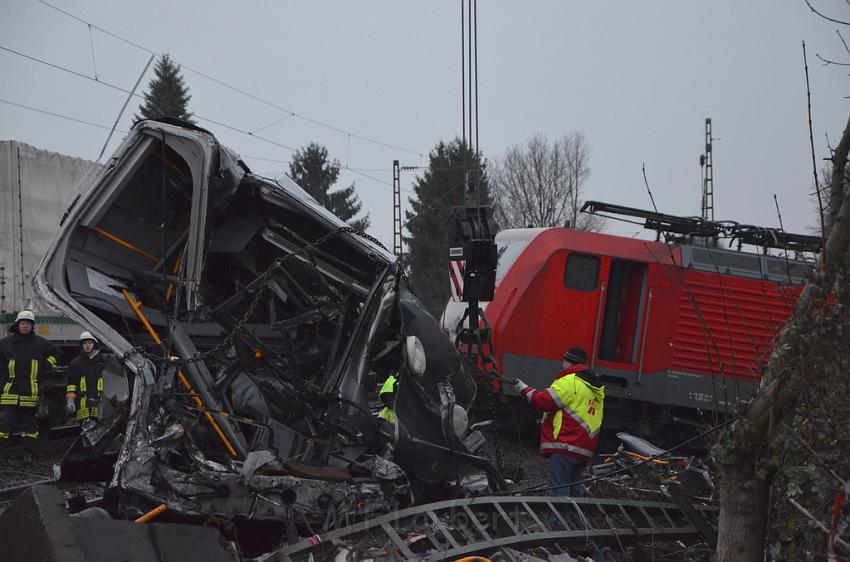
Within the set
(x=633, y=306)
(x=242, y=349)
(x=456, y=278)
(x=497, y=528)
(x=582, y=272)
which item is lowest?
(x=497, y=528)

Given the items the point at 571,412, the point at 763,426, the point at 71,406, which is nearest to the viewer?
the point at 763,426

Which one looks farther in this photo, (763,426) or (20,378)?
(20,378)

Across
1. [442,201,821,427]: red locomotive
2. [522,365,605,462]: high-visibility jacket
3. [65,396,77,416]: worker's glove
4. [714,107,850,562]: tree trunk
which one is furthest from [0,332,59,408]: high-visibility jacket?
[714,107,850,562]: tree trunk

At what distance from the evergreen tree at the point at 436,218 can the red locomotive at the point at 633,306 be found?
25868 mm

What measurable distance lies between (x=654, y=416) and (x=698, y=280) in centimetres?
186

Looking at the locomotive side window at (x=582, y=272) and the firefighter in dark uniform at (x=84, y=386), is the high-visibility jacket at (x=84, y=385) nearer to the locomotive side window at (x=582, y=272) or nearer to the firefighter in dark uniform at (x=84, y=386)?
the firefighter in dark uniform at (x=84, y=386)

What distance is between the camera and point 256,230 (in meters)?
5.66

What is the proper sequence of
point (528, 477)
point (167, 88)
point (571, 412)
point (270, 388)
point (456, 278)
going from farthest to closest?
point (167, 88) < point (456, 278) < point (528, 477) < point (571, 412) < point (270, 388)

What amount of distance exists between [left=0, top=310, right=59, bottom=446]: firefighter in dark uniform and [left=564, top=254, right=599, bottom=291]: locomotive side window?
6.16 meters

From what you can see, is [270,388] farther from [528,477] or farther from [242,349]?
[528,477]

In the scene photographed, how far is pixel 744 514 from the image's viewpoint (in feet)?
14.6

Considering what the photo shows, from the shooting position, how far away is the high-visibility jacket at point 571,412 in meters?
6.38

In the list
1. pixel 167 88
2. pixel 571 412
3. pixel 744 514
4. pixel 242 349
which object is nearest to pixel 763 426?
pixel 744 514

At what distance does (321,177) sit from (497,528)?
3473cm
